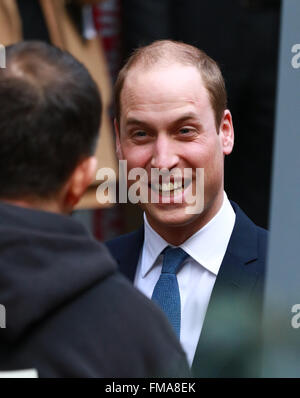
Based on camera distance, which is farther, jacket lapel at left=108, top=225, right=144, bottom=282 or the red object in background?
the red object in background

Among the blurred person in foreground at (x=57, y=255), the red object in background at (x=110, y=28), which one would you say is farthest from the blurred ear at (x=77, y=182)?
the red object in background at (x=110, y=28)

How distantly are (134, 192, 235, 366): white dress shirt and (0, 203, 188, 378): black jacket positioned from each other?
13.2 inches

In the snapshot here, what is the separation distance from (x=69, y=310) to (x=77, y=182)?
8.6 inches

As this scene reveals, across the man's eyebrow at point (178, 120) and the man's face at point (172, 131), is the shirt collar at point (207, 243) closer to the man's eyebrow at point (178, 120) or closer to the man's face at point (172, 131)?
the man's face at point (172, 131)

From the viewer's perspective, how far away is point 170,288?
1.72 m

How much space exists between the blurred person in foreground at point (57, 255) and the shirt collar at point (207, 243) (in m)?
0.41

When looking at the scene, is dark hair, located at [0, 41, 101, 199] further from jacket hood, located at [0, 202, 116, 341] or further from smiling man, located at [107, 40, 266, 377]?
smiling man, located at [107, 40, 266, 377]

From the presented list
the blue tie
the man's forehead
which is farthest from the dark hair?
the blue tie

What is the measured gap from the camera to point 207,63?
67.9 inches

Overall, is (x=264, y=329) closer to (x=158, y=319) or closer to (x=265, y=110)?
(x=158, y=319)

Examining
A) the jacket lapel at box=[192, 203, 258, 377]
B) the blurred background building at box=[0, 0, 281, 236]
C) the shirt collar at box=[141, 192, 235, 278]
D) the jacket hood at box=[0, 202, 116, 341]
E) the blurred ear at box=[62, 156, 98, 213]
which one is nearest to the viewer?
the jacket hood at box=[0, 202, 116, 341]

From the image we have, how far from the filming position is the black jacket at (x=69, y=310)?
4.05 ft

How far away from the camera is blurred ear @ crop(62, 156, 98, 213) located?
4.45 ft
